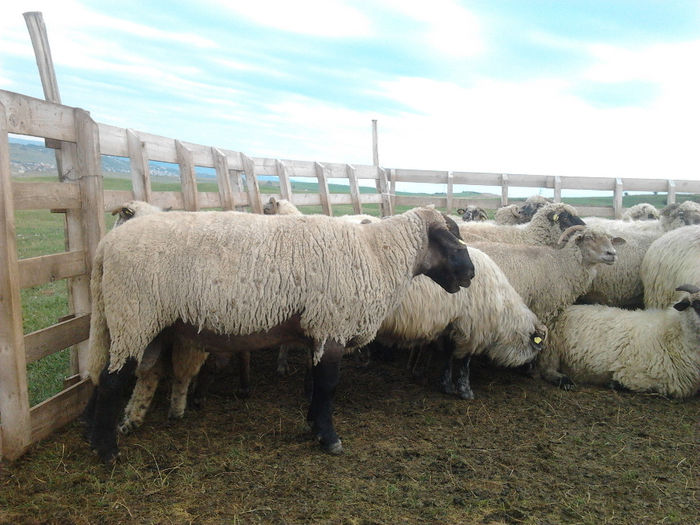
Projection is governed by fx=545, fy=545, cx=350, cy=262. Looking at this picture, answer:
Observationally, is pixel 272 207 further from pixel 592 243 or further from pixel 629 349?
pixel 629 349

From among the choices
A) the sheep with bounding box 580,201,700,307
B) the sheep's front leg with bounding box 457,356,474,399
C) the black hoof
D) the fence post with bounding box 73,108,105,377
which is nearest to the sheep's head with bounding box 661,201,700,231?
the sheep with bounding box 580,201,700,307

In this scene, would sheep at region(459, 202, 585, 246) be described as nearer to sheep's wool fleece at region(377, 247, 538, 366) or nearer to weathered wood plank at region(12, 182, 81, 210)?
sheep's wool fleece at region(377, 247, 538, 366)

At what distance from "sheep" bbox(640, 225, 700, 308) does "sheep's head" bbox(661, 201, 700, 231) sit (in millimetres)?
1486

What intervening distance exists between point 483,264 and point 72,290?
444 cm

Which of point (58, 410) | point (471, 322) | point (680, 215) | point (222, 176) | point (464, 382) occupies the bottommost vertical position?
point (464, 382)

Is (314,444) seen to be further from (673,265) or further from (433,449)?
(673,265)

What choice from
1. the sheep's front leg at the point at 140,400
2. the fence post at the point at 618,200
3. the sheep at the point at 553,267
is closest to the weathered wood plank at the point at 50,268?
the sheep's front leg at the point at 140,400

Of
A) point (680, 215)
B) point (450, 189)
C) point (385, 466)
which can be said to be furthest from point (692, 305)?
point (450, 189)

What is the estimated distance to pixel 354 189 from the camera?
1393cm

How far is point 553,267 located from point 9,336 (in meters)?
6.27

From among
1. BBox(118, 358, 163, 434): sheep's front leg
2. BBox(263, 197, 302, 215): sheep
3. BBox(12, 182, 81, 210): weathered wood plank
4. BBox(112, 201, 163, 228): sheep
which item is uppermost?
BBox(12, 182, 81, 210): weathered wood plank

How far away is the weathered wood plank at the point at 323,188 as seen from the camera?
1231 cm

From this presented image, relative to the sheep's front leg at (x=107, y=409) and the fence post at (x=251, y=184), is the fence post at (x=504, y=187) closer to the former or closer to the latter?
the fence post at (x=251, y=184)

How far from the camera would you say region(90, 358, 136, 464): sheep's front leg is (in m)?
4.13
